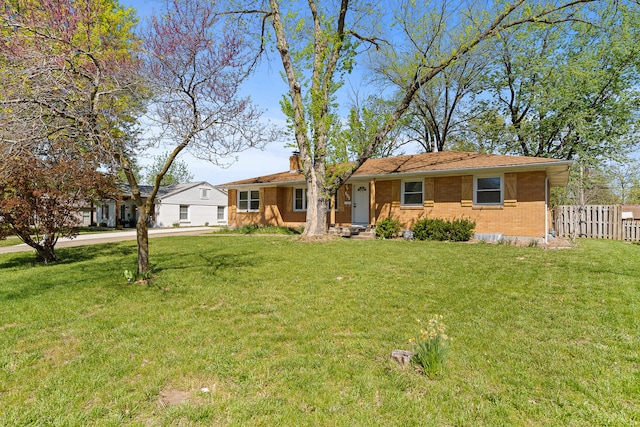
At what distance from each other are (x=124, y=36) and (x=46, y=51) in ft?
7.45

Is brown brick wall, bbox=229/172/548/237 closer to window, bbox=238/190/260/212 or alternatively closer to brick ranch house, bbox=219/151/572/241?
brick ranch house, bbox=219/151/572/241

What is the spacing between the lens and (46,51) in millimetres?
4934

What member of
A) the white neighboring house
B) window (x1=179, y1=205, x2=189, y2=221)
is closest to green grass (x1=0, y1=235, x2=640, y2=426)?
the white neighboring house

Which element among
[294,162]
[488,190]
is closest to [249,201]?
[294,162]

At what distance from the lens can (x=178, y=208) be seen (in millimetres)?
32656

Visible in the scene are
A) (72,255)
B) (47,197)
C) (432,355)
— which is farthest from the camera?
(72,255)

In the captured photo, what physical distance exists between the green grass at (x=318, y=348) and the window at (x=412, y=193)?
831 cm

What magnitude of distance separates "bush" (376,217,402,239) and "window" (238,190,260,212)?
9.55m

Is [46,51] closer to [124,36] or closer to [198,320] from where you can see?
[124,36]

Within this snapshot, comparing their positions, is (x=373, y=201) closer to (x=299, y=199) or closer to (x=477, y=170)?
(x=477, y=170)

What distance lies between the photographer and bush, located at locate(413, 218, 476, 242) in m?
13.5

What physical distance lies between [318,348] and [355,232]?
12.5 metres

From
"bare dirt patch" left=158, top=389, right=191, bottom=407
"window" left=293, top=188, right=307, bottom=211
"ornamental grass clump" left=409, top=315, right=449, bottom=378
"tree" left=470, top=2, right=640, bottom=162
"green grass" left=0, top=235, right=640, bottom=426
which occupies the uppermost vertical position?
"tree" left=470, top=2, right=640, bottom=162

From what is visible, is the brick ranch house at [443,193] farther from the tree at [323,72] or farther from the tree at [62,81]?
the tree at [62,81]
